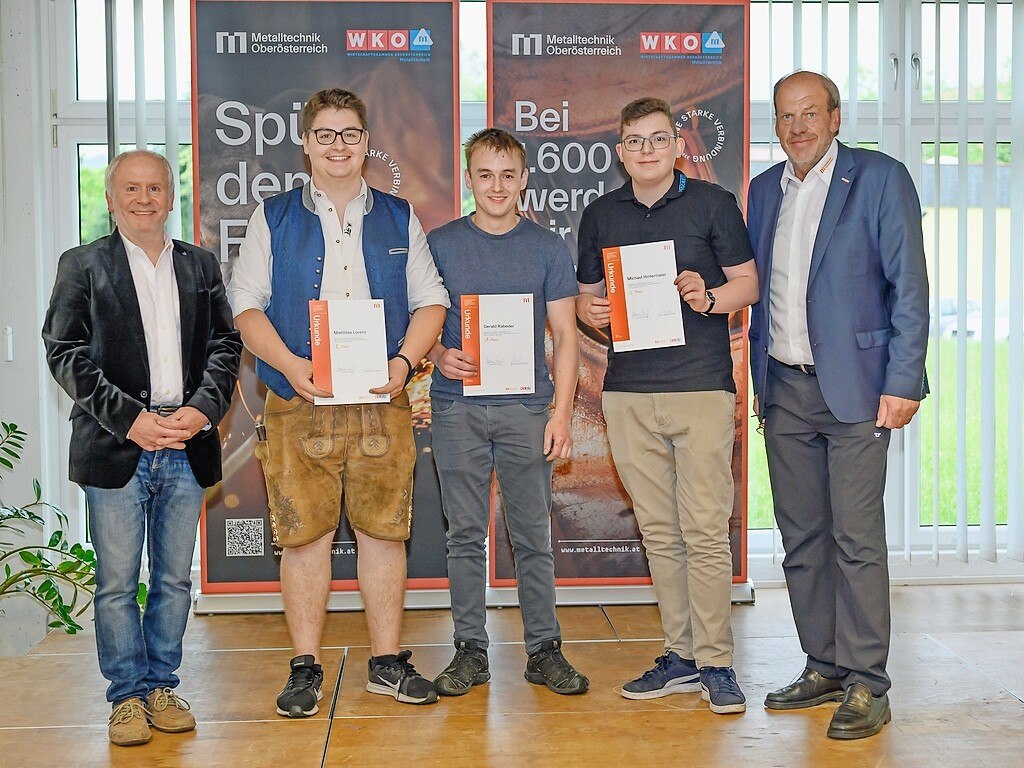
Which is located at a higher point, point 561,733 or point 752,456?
point 752,456

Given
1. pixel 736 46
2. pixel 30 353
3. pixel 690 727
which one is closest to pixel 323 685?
pixel 690 727

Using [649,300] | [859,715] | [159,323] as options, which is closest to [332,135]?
[159,323]

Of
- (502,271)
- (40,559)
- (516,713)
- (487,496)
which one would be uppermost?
(502,271)

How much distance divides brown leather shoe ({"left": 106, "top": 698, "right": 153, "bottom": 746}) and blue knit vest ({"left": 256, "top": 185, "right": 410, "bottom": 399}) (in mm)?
946

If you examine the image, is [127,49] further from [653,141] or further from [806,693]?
[806,693]

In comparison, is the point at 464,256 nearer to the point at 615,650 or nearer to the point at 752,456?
the point at 615,650

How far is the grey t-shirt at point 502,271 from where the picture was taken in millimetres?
3145

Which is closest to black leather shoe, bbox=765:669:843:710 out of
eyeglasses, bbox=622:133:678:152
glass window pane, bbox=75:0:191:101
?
eyeglasses, bbox=622:133:678:152

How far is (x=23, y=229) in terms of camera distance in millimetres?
4531

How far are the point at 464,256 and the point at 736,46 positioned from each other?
1715 millimetres

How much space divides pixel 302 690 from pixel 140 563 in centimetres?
60

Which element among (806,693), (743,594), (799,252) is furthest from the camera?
(743,594)

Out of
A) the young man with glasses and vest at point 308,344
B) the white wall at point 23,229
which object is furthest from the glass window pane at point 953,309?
the white wall at point 23,229

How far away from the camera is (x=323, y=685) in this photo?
11.0ft
